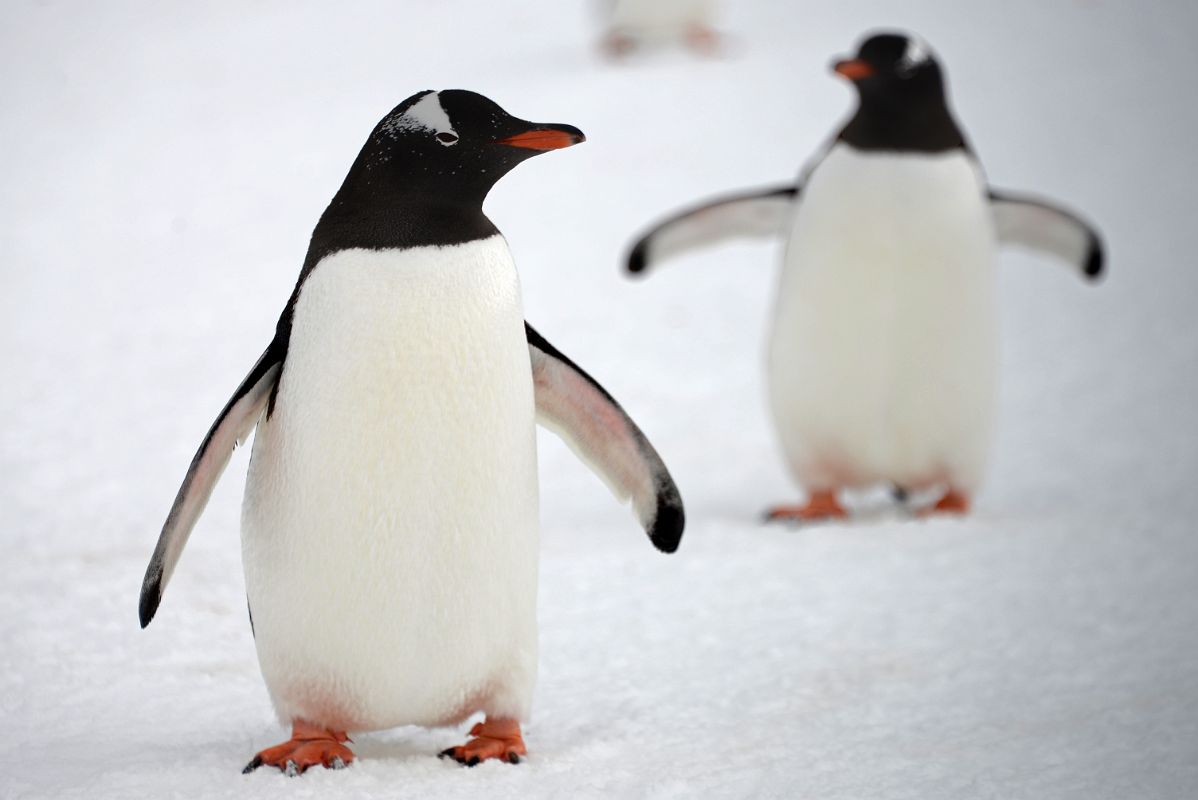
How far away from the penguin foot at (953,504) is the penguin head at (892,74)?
38.0 inches

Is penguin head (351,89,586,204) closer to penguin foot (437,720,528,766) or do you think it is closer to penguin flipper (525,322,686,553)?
penguin flipper (525,322,686,553)

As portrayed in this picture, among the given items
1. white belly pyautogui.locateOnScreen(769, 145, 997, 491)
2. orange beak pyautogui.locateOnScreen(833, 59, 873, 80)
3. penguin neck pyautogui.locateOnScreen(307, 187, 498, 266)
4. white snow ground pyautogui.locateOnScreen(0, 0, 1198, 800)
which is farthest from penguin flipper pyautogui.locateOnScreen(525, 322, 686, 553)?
orange beak pyautogui.locateOnScreen(833, 59, 873, 80)

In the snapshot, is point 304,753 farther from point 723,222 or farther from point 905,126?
point 723,222

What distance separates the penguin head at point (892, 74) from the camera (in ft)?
11.8

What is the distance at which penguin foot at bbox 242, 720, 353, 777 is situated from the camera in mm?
1916

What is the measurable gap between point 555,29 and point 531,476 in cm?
750

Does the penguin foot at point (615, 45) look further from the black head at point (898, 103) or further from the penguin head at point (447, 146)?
the penguin head at point (447, 146)

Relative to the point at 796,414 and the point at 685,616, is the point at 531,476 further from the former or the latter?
the point at 796,414

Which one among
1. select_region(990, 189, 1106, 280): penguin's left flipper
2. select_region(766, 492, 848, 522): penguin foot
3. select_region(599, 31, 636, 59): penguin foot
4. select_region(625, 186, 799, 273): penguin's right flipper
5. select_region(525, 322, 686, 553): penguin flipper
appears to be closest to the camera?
select_region(525, 322, 686, 553): penguin flipper

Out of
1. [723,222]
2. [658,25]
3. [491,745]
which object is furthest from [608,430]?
[658,25]

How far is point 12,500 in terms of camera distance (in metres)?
3.52

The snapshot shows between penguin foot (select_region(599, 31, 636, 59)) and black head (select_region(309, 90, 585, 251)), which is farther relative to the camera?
penguin foot (select_region(599, 31, 636, 59))

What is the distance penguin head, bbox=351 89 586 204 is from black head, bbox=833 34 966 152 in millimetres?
1839

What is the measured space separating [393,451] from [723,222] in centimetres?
233
